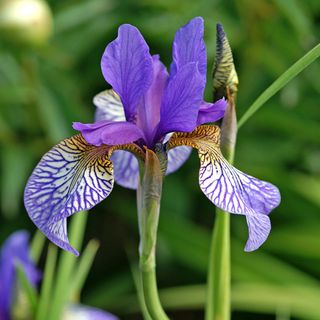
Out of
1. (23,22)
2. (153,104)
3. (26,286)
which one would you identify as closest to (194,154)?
(23,22)

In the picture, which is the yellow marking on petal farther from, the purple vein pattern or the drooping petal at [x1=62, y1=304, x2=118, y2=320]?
the drooping petal at [x1=62, y1=304, x2=118, y2=320]

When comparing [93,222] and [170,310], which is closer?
[170,310]

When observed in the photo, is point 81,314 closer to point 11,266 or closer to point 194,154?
point 11,266

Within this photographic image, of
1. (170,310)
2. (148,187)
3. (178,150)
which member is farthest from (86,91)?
(148,187)

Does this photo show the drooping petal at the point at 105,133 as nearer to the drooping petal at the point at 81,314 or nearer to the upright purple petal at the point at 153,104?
the upright purple petal at the point at 153,104

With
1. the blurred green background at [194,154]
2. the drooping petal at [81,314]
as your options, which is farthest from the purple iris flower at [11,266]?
the blurred green background at [194,154]

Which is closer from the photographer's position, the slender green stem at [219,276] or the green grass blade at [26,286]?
the slender green stem at [219,276]

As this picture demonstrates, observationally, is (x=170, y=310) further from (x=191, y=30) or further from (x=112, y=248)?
(x=191, y=30)
